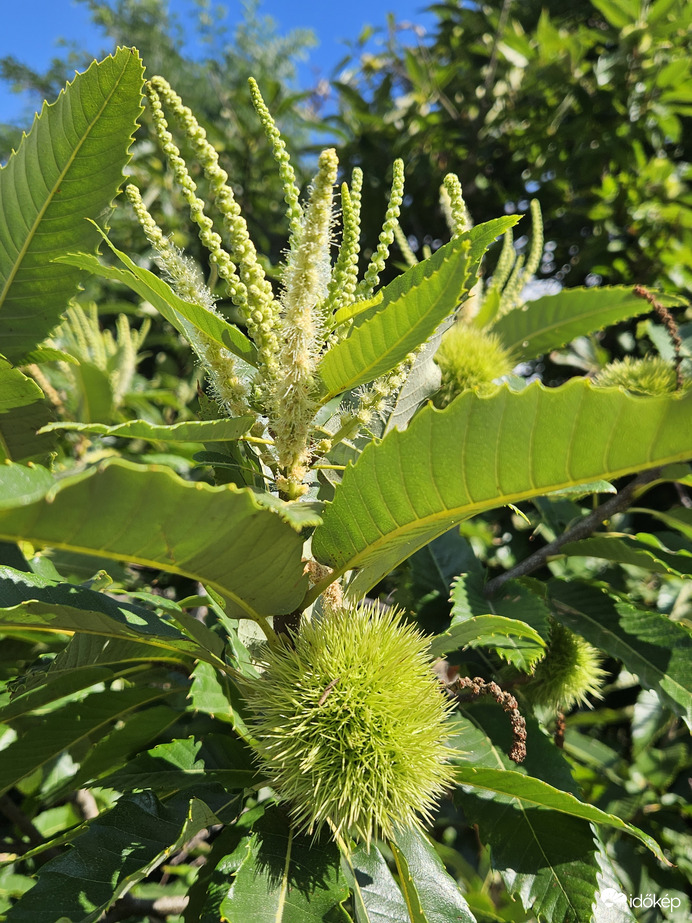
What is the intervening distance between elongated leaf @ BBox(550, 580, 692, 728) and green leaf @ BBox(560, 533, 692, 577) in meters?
0.09

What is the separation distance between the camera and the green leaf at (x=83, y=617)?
34.6 inches

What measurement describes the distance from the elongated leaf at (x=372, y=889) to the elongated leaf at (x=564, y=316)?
1.24 meters

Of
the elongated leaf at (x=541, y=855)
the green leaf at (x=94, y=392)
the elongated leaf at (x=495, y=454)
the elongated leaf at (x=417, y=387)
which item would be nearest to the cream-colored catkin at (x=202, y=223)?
the elongated leaf at (x=495, y=454)

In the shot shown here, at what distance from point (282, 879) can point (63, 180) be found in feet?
3.80

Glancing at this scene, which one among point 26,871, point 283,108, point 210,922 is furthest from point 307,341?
point 283,108

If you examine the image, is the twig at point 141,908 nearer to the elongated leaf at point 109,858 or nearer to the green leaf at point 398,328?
the elongated leaf at point 109,858

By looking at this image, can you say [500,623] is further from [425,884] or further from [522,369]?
[522,369]

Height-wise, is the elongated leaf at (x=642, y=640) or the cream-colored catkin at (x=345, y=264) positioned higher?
the cream-colored catkin at (x=345, y=264)

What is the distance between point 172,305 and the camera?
75cm

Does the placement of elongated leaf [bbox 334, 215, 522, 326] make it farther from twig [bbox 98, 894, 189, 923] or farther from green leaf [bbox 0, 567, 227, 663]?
twig [bbox 98, 894, 189, 923]

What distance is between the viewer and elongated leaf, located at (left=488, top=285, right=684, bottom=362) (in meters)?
1.55

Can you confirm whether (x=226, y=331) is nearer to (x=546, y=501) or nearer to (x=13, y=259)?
(x=13, y=259)

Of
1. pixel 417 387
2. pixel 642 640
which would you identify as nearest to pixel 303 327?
pixel 417 387

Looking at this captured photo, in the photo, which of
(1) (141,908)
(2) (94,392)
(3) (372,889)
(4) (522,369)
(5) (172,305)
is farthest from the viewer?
(4) (522,369)
